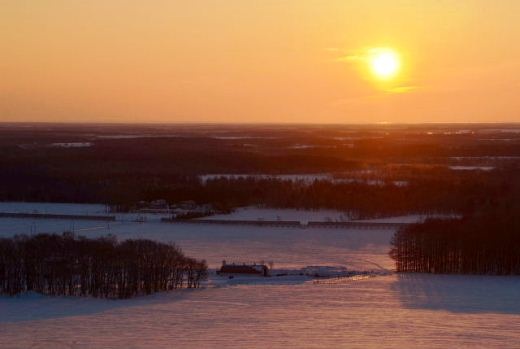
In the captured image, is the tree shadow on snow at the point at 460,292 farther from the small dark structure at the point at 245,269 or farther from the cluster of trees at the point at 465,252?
the small dark structure at the point at 245,269

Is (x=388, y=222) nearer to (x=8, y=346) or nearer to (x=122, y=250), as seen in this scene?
(x=122, y=250)

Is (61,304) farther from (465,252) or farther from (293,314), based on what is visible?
(465,252)

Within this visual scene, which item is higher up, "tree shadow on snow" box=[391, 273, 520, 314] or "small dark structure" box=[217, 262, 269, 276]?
"small dark structure" box=[217, 262, 269, 276]

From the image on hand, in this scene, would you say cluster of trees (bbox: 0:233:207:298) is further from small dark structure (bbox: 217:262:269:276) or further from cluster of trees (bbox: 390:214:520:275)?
cluster of trees (bbox: 390:214:520:275)

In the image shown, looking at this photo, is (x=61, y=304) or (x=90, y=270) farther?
(x=90, y=270)

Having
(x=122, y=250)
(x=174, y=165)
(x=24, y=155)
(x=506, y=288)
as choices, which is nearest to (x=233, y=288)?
(x=122, y=250)

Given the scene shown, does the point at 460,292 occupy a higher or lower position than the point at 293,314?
higher

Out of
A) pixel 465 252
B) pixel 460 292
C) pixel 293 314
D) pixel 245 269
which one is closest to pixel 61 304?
pixel 293 314

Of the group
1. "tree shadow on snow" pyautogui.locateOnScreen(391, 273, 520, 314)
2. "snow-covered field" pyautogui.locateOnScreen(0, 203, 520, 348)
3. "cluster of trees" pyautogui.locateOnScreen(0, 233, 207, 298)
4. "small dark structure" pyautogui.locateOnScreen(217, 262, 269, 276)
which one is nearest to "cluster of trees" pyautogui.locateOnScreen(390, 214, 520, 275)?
"tree shadow on snow" pyautogui.locateOnScreen(391, 273, 520, 314)
